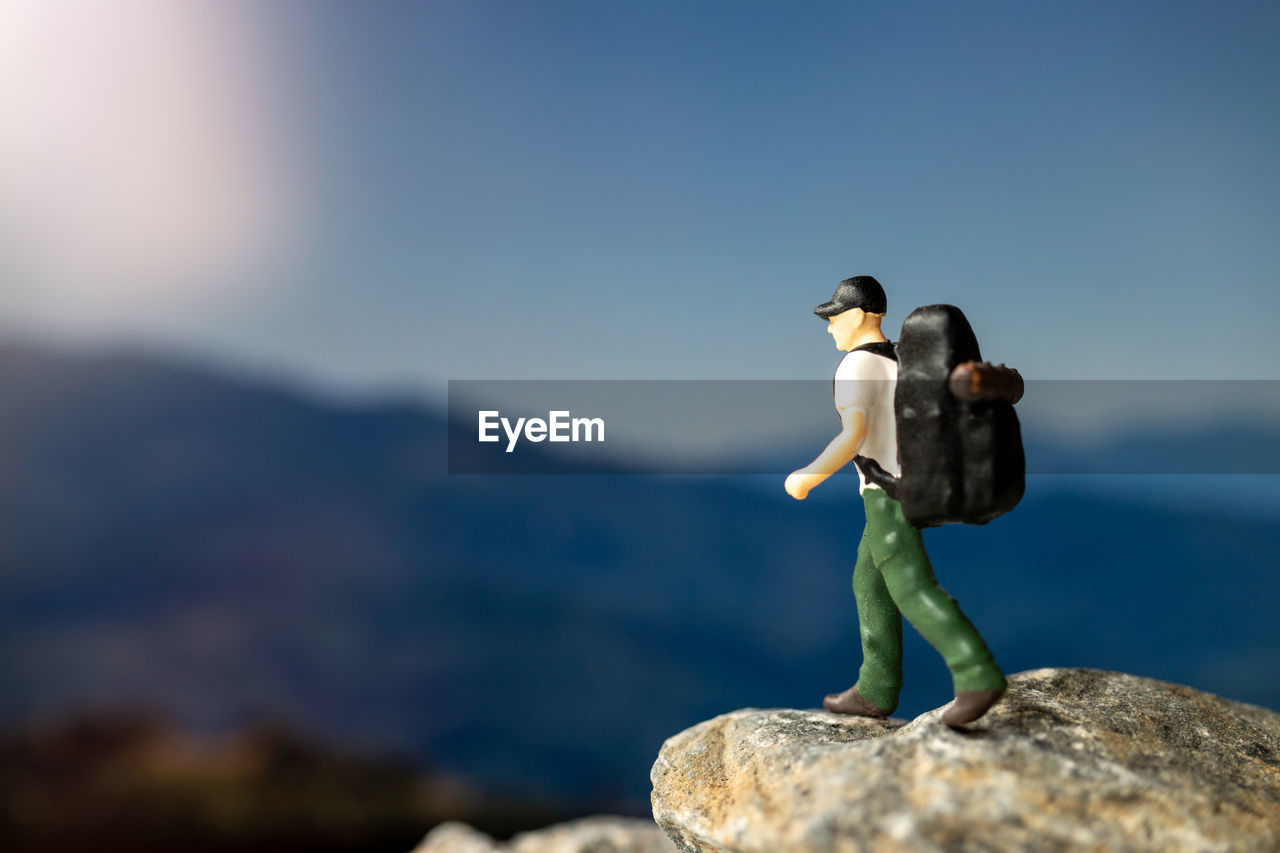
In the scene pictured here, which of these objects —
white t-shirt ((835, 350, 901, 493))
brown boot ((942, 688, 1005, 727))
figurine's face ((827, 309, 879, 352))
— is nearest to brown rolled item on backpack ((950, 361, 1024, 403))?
white t-shirt ((835, 350, 901, 493))

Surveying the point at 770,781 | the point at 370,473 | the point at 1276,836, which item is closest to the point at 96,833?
the point at 370,473

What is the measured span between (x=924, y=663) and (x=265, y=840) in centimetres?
525

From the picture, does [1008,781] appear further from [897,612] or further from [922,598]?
[897,612]

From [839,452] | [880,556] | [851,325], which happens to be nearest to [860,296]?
[851,325]

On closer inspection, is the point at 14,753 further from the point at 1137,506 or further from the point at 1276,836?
the point at 1137,506

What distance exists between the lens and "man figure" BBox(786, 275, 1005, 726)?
2.50 metres

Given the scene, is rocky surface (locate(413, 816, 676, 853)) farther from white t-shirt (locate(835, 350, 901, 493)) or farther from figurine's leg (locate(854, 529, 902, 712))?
white t-shirt (locate(835, 350, 901, 493))

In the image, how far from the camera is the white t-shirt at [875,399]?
2.74 metres

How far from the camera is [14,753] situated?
6211mm

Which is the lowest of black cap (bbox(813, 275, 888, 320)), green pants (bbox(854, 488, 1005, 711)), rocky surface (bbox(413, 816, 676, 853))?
rocky surface (bbox(413, 816, 676, 853))

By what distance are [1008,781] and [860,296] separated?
1557 mm

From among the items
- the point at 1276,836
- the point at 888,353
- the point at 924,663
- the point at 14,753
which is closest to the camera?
the point at 1276,836

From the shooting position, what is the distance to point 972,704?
2.43 m

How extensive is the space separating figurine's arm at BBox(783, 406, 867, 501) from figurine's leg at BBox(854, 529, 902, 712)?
13.9 inches
